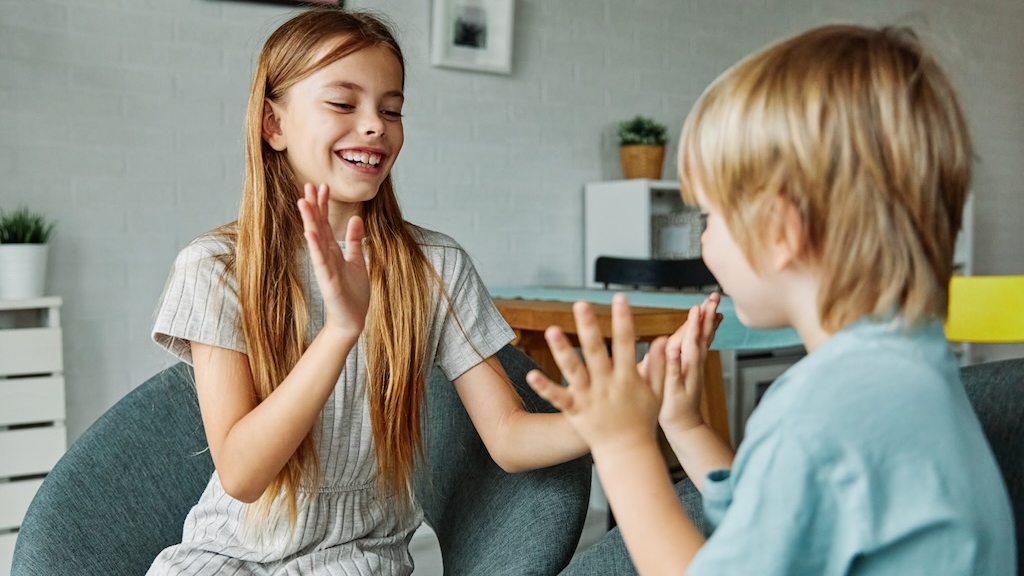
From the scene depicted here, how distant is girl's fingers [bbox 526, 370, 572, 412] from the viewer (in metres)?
0.69

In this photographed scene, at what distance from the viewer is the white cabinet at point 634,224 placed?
365 cm

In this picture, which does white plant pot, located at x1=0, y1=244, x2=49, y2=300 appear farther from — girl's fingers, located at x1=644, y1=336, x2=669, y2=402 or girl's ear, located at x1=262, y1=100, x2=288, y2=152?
girl's fingers, located at x1=644, y1=336, x2=669, y2=402

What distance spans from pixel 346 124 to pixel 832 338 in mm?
708

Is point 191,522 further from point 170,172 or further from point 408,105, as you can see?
point 408,105

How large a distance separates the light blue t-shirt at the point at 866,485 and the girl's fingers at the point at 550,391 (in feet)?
0.45

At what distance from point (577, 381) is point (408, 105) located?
278cm

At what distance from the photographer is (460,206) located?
3.50m

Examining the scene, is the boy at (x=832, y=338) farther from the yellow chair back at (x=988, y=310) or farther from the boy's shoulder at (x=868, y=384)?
the yellow chair back at (x=988, y=310)

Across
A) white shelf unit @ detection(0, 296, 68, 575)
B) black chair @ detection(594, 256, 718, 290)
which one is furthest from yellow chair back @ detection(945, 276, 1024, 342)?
white shelf unit @ detection(0, 296, 68, 575)

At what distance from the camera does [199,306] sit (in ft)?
3.74

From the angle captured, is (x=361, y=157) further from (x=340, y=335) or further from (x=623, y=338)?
(x=623, y=338)

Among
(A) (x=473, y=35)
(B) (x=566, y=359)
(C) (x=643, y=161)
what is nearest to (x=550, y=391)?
(B) (x=566, y=359)

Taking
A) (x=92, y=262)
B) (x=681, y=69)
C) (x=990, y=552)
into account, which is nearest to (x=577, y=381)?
(x=990, y=552)

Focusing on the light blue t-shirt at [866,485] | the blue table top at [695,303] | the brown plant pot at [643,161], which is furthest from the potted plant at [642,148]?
the light blue t-shirt at [866,485]
